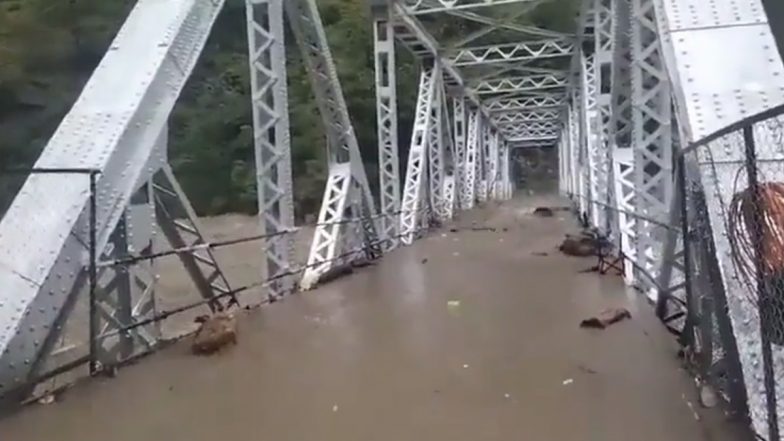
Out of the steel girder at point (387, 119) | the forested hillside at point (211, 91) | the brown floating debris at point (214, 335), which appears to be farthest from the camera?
the forested hillside at point (211, 91)

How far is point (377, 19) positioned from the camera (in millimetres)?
16734

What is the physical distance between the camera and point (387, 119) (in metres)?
16.1

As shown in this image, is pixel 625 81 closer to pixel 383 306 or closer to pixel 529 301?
pixel 529 301

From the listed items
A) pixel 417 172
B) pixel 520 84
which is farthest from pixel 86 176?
pixel 520 84

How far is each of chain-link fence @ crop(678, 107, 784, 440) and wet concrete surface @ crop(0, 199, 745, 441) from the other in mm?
330

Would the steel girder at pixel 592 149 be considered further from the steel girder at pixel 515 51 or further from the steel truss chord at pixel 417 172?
the steel girder at pixel 515 51

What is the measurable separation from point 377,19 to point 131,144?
39.1 feet

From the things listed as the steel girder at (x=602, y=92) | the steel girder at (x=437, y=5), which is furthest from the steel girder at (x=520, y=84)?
the steel girder at (x=602, y=92)

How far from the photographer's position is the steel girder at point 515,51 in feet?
79.3

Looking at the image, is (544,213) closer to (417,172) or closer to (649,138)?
(417,172)

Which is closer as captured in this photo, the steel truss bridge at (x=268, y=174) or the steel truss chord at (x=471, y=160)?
the steel truss bridge at (x=268, y=174)

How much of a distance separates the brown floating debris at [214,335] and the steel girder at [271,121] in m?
1.73

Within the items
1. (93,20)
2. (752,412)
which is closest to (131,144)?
(752,412)

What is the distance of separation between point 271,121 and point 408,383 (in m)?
3.97
